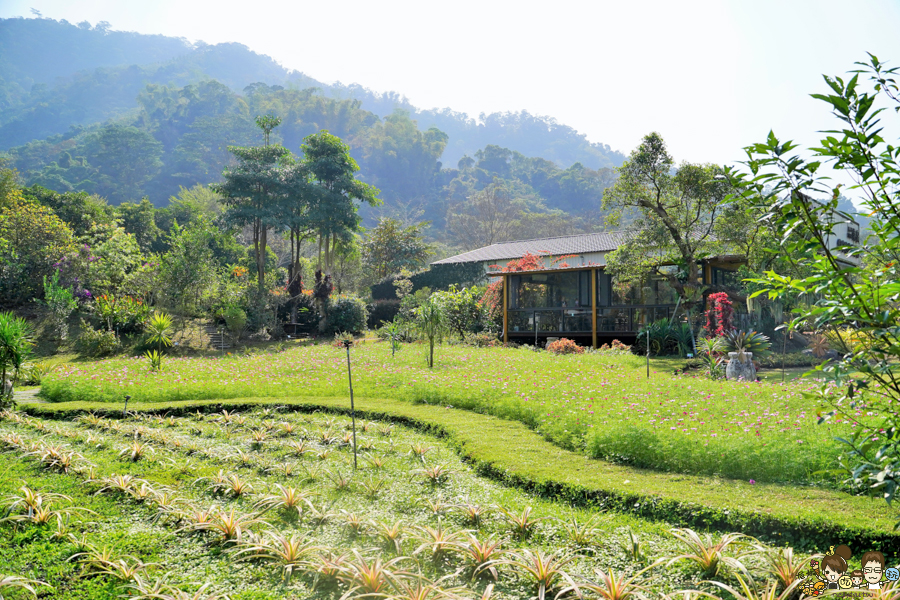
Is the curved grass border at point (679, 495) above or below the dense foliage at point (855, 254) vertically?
below

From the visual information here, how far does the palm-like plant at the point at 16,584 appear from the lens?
113 inches

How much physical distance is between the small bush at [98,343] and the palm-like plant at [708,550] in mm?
16206

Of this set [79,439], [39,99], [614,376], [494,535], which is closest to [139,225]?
[79,439]

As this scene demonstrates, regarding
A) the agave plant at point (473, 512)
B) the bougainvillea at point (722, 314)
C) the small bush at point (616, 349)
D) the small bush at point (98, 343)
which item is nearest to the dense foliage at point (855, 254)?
the agave plant at point (473, 512)

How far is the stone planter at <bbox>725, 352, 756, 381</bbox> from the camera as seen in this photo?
9.98 metres

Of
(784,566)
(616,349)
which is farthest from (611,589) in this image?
(616,349)

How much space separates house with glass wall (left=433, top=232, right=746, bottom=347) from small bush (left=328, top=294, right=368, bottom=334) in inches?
242

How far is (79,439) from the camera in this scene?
6500 millimetres

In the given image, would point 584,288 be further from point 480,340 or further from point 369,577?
point 369,577

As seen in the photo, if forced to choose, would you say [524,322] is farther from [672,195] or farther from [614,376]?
[614,376]

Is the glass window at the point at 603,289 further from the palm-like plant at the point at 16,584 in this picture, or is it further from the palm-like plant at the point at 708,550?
the palm-like plant at the point at 16,584

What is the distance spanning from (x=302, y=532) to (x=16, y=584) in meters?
1.65

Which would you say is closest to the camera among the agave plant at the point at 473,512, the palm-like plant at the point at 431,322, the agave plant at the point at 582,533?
the agave plant at the point at 582,533

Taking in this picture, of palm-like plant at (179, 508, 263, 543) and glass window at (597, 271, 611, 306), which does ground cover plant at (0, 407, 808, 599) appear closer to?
palm-like plant at (179, 508, 263, 543)
